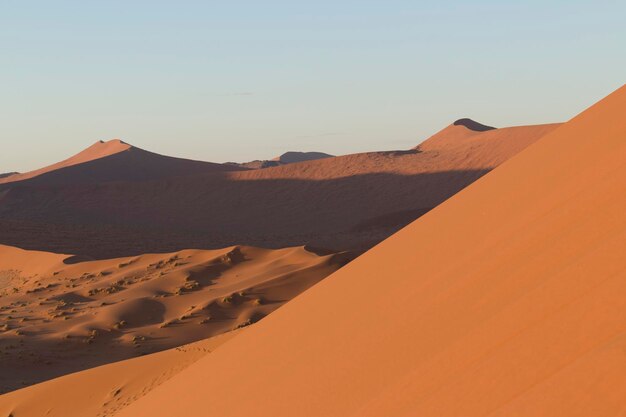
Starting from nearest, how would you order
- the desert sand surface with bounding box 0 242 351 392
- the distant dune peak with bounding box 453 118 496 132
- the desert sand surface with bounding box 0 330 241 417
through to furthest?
the desert sand surface with bounding box 0 330 241 417, the desert sand surface with bounding box 0 242 351 392, the distant dune peak with bounding box 453 118 496 132

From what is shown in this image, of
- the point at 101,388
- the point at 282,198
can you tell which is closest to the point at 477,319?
the point at 101,388

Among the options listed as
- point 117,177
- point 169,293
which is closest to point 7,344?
point 169,293

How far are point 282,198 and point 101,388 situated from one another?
46659 mm

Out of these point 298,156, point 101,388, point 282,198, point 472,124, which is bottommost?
point 101,388

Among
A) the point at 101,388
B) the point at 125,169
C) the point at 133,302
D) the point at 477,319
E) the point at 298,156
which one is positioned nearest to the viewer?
the point at 477,319

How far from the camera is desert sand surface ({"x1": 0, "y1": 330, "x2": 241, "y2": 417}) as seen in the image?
9.66m

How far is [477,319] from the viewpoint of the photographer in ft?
15.0

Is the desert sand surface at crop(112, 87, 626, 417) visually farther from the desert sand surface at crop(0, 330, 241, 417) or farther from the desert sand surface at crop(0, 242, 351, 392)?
the desert sand surface at crop(0, 242, 351, 392)

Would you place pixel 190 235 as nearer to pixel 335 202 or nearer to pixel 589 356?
pixel 335 202

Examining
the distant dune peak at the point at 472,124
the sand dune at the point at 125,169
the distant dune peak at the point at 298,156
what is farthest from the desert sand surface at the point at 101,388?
the distant dune peak at the point at 298,156

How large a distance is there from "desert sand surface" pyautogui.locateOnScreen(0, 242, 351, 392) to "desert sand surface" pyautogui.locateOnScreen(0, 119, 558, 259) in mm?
17205

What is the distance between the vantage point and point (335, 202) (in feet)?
181

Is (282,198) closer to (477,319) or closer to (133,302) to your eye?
(133,302)

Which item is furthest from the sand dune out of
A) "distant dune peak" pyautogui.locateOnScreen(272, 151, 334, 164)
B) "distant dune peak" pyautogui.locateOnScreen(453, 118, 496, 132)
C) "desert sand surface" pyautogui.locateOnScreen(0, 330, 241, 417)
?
"distant dune peak" pyautogui.locateOnScreen(272, 151, 334, 164)
